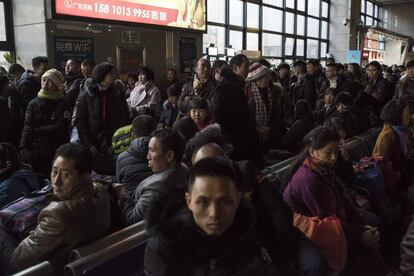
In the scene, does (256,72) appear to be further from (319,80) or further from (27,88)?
(319,80)

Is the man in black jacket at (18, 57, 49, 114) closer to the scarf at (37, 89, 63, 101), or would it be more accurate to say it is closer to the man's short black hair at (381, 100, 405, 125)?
the scarf at (37, 89, 63, 101)

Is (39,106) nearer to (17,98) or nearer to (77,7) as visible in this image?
(17,98)

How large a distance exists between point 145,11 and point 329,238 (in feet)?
21.9

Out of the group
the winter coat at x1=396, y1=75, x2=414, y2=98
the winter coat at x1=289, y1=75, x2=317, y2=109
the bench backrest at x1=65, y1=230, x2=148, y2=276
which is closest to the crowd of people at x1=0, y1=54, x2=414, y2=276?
Result: the bench backrest at x1=65, y1=230, x2=148, y2=276

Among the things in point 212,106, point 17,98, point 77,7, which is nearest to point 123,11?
point 77,7

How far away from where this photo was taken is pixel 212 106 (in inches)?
143

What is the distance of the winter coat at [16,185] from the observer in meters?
2.61

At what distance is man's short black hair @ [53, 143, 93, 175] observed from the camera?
211 centimetres

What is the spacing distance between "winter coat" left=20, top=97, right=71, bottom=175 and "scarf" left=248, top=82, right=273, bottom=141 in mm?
2032

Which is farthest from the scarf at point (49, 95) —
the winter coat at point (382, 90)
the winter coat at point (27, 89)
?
the winter coat at point (382, 90)

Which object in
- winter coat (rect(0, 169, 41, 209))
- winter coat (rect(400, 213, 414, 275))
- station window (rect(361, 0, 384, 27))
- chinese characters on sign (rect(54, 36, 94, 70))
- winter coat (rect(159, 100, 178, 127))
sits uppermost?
station window (rect(361, 0, 384, 27))

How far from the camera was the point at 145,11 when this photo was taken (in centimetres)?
792

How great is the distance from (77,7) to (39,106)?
3.37 meters

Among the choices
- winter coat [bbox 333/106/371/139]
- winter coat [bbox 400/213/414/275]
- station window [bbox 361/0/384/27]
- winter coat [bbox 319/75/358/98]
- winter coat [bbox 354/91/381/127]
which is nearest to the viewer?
winter coat [bbox 400/213/414/275]
